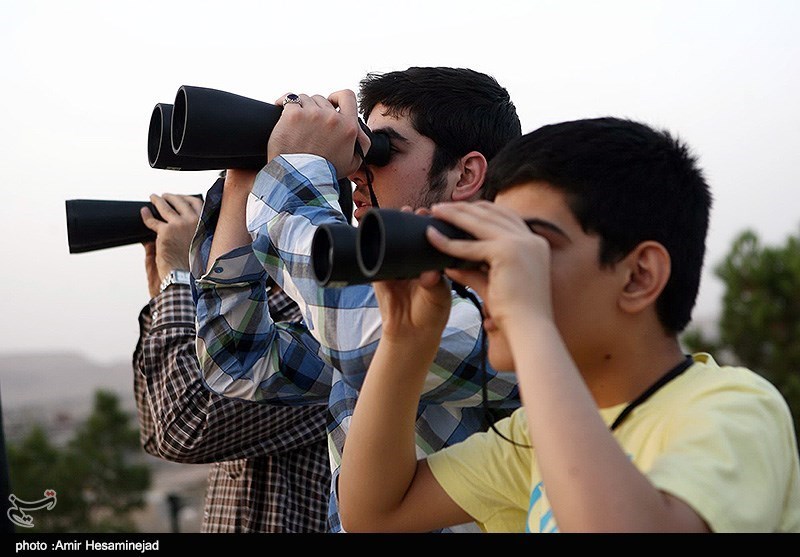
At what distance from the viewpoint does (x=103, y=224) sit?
2.65m

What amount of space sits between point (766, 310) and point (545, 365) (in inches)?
250

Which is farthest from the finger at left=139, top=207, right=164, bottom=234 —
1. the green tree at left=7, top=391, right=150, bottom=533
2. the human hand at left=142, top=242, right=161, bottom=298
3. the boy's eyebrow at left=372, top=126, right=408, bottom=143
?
the green tree at left=7, top=391, right=150, bottom=533

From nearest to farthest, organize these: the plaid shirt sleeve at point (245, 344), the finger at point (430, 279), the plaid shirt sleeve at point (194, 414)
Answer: the finger at point (430, 279), the plaid shirt sleeve at point (245, 344), the plaid shirt sleeve at point (194, 414)

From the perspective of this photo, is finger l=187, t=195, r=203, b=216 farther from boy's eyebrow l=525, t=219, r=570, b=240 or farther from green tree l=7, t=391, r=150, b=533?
green tree l=7, t=391, r=150, b=533

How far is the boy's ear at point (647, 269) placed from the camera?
123cm

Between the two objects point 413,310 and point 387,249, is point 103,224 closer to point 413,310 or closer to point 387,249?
point 413,310

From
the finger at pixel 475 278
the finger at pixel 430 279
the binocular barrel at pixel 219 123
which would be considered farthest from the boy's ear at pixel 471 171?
the finger at pixel 475 278

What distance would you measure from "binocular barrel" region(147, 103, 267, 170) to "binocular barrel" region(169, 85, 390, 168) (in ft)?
0.10

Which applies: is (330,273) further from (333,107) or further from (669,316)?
(333,107)

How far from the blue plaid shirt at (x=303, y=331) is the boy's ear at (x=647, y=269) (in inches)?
12.6

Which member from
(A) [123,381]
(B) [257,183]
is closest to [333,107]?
(B) [257,183]

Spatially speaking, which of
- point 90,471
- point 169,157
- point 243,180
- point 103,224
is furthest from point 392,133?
point 90,471

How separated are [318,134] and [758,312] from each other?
5703mm

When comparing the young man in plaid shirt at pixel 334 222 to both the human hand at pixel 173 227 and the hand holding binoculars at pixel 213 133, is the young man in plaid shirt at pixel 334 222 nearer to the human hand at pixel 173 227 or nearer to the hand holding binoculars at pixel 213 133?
the hand holding binoculars at pixel 213 133
